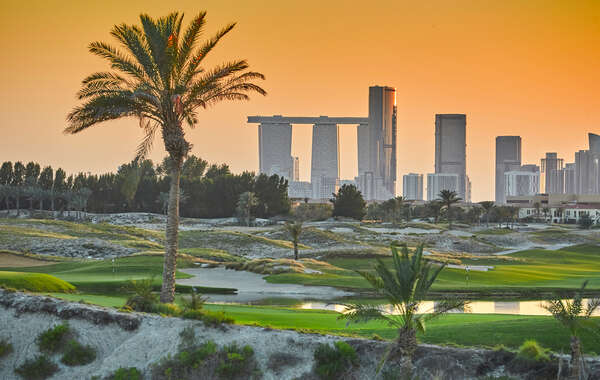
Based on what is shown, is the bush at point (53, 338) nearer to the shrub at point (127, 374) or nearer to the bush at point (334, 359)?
the shrub at point (127, 374)

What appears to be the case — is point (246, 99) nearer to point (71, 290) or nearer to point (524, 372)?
point (71, 290)

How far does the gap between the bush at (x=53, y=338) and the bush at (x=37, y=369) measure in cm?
41

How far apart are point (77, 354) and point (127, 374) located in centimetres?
174

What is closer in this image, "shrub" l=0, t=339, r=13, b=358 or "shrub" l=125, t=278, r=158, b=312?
"shrub" l=0, t=339, r=13, b=358

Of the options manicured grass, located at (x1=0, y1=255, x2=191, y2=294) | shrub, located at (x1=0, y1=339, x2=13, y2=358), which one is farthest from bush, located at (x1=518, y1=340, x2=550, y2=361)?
manicured grass, located at (x1=0, y1=255, x2=191, y2=294)

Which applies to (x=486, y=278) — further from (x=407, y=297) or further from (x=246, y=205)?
(x=246, y=205)

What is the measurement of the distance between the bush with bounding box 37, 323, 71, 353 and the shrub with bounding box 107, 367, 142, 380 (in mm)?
2038

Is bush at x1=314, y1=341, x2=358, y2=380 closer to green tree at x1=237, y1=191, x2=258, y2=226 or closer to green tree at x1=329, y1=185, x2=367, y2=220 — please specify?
green tree at x1=237, y1=191, x2=258, y2=226

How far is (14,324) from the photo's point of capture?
1705cm

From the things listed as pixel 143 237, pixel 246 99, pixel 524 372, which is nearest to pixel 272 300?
pixel 246 99

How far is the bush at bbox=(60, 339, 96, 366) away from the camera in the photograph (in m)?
15.9

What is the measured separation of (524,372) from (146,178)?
118 meters

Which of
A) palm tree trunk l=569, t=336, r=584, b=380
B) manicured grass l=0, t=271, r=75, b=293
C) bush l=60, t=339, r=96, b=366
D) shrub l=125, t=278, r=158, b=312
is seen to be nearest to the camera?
palm tree trunk l=569, t=336, r=584, b=380

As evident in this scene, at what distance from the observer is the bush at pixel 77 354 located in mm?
15898
